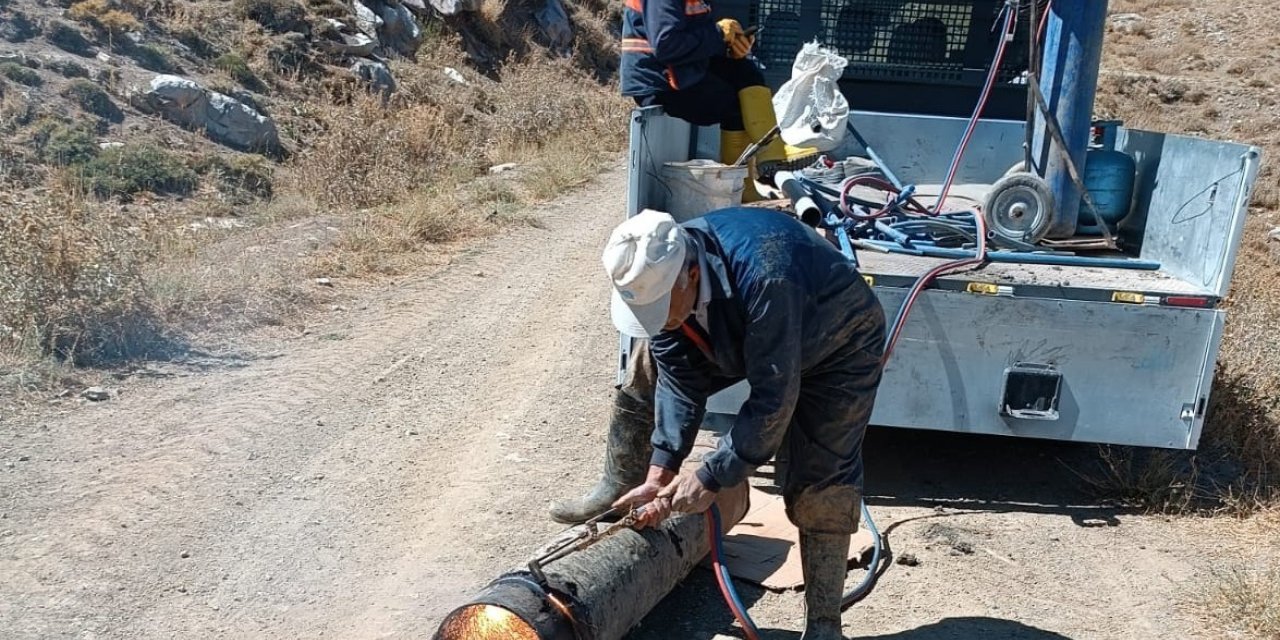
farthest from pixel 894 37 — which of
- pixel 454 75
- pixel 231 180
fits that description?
pixel 454 75

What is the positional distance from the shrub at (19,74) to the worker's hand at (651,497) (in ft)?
35.6

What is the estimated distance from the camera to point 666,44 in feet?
18.1

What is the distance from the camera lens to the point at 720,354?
2963mm

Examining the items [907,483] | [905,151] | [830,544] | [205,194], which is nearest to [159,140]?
[205,194]

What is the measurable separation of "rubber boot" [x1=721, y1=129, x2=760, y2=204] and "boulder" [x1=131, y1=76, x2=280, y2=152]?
328 inches

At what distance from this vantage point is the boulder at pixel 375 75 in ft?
54.0

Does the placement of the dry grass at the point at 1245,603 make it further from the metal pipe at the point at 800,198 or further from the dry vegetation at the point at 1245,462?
the metal pipe at the point at 800,198

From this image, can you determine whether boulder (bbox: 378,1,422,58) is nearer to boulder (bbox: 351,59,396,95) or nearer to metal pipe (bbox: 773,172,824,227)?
boulder (bbox: 351,59,396,95)

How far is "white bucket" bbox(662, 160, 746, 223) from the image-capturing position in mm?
4801

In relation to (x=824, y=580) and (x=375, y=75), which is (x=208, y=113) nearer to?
(x=375, y=75)

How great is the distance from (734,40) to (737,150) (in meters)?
0.61

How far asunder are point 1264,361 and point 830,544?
11.9 ft

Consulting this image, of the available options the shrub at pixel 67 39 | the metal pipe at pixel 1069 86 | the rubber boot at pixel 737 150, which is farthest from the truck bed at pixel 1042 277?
the shrub at pixel 67 39

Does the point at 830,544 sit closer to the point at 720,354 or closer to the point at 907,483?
the point at 720,354
